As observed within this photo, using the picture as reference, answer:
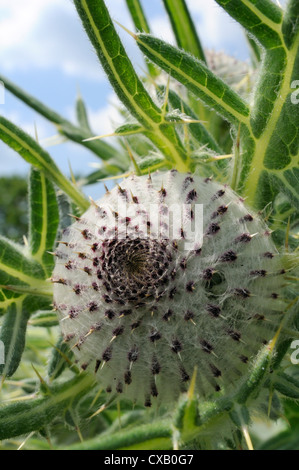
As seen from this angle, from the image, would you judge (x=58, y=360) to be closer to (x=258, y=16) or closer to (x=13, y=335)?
(x=13, y=335)

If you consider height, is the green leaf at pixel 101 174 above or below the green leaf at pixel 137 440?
above

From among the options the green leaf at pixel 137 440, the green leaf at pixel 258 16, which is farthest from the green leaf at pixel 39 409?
the green leaf at pixel 258 16

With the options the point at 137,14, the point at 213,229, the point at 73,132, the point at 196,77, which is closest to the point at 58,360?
the point at 213,229

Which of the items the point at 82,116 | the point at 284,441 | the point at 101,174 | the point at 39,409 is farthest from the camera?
the point at 82,116

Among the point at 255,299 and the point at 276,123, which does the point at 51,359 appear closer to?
the point at 255,299

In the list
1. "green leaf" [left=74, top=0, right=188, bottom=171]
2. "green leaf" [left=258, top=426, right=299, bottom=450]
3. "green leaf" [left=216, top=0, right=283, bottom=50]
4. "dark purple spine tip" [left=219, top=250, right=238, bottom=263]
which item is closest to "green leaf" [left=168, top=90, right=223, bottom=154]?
"green leaf" [left=74, top=0, right=188, bottom=171]

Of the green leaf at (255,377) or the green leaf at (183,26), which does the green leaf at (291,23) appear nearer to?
the green leaf at (255,377)

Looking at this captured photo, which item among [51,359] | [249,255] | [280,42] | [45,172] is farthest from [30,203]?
[280,42]
